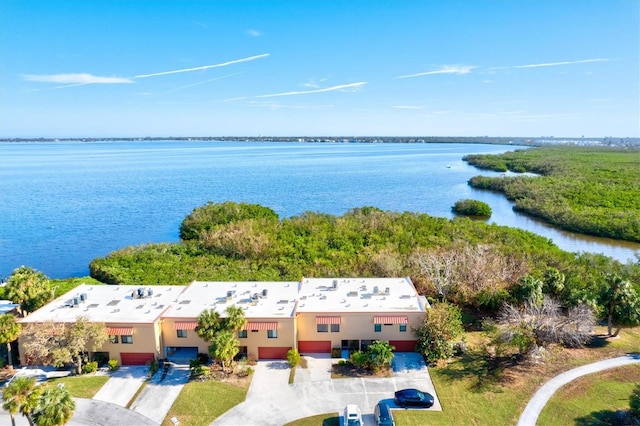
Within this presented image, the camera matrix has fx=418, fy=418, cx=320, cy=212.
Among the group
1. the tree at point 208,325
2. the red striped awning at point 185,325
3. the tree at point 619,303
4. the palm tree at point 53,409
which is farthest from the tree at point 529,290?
the palm tree at point 53,409

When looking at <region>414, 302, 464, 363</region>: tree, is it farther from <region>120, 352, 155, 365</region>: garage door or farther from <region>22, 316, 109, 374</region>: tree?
<region>22, 316, 109, 374</region>: tree

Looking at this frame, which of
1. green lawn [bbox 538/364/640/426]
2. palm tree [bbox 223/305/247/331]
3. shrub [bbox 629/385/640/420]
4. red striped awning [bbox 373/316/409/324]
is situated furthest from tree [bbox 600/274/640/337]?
palm tree [bbox 223/305/247/331]

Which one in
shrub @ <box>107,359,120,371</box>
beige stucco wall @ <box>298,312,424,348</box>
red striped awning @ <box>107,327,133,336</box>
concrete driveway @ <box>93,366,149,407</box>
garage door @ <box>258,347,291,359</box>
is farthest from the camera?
beige stucco wall @ <box>298,312,424,348</box>

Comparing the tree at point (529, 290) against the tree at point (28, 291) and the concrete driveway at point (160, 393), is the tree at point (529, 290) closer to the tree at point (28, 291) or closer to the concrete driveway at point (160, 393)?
the concrete driveway at point (160, 393)

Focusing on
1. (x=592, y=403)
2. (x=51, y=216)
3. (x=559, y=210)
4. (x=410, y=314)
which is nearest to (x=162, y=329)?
(x=410, y=314)

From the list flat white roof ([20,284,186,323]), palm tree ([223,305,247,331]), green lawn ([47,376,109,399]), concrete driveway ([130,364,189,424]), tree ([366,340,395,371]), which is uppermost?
palm tree ([223,305,247,331])

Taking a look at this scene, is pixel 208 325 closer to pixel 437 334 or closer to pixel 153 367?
pixel 153 367

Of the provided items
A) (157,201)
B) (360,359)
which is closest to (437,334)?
(360,359)
